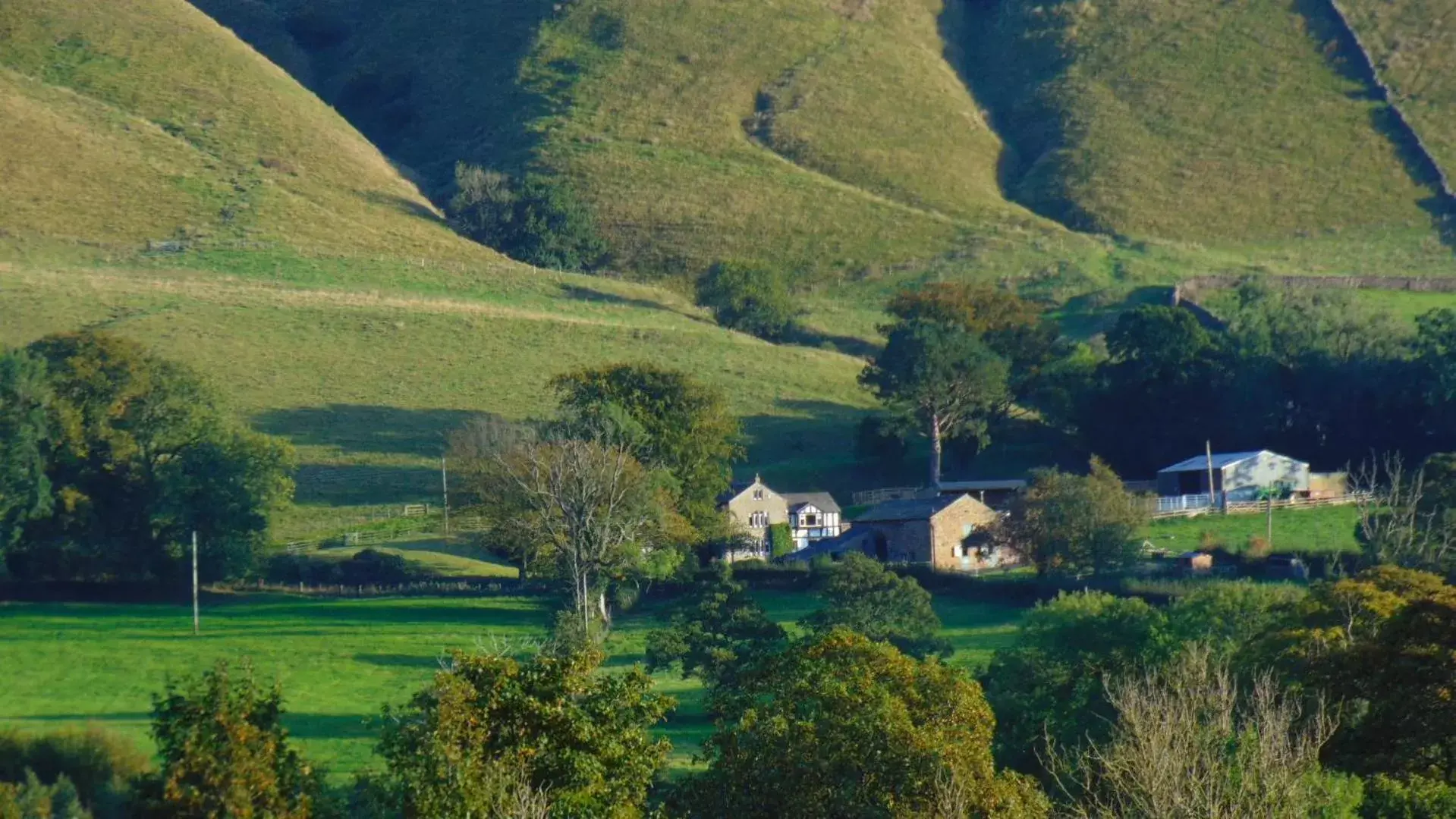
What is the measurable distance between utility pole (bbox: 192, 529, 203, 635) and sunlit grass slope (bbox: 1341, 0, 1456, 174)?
3975 inches

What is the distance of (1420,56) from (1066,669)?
402ft

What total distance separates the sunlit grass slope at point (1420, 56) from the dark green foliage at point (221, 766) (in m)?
128

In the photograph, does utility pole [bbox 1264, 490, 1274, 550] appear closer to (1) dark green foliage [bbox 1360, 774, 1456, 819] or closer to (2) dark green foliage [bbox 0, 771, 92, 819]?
(1) dark green foliage [bbox 1360, 774, 1456, 819]

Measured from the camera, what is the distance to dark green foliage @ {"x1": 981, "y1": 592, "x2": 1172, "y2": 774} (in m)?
38.8

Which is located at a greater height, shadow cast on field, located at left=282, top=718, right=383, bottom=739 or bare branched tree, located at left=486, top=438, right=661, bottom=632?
bare branched tree, located at left=486, top=438, right=661, bottom=632

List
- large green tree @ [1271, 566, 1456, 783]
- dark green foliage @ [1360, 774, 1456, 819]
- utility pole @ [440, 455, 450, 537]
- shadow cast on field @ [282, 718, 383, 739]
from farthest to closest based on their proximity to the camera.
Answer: utility pole @ [440, 455, 450, 537]
shadow cast on field @ [282, 718, 383, 739]
large green tree @ [1271, 566, 1456, 783]
dark green foliage @ [1360, 774, 1456, 819]

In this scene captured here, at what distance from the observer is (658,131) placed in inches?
5738

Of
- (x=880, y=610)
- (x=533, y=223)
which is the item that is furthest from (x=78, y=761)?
(x=533, y=223)

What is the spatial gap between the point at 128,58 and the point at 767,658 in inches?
4689

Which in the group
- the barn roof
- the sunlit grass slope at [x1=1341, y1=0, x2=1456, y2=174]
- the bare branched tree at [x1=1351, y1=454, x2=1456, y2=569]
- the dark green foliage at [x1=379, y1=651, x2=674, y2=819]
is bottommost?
the dark green foliage at [x1=379, y1=651, x2=674, y2=819]

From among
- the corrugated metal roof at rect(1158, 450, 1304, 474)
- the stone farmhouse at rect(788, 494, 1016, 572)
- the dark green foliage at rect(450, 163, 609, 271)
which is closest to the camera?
the stone farmhouse at rect(788, 494, 1016, 572)

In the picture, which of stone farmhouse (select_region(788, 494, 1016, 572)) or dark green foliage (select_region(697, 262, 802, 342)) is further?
dark green foliage (select_region(697, 262, 802, 342))

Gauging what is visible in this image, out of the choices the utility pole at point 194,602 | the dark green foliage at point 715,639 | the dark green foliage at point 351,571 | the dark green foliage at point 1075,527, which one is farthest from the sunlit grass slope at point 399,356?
the dark green foliage at point 715,639

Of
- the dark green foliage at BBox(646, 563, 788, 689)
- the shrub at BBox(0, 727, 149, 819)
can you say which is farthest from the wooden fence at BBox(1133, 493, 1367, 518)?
the shrub at BBox(0, 727, 149, 819)
